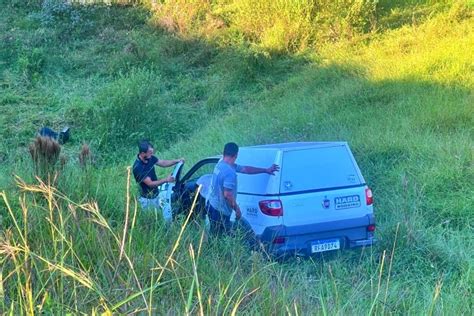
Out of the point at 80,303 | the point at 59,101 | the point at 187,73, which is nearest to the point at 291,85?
the point at 187,73

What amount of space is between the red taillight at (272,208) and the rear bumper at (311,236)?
0.51 ft

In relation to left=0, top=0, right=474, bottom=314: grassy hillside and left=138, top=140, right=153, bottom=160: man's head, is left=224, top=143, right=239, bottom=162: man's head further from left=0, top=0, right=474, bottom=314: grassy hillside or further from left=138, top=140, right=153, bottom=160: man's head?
left=138, top=140, right=153, bottom=160: man's head

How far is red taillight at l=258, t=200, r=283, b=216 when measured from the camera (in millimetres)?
6395

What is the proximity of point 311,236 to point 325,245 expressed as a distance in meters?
0.19

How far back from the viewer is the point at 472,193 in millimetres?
8008

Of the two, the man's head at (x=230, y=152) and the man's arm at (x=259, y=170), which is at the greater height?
the man's head at (x=230, y=152)

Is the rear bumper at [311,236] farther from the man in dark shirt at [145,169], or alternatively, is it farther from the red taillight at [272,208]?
the man in dark shirt at [145,169]

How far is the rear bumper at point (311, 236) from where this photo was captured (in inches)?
249

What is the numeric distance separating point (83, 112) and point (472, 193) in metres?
11.1

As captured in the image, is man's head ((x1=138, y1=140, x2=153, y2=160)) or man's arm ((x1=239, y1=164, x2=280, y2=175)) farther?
man's head ((x1=138, y1=140, x2=153, y2=160))

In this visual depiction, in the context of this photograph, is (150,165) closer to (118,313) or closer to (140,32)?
(118,313)

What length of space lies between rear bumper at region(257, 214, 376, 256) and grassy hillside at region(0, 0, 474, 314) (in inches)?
5.3

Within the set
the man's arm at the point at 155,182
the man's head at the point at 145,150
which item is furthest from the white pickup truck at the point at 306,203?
the man's head at the point at 145,150

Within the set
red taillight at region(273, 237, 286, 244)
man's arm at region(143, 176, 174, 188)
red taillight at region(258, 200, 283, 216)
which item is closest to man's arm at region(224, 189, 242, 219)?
red taillight at region(258, 200, 283, 216)
